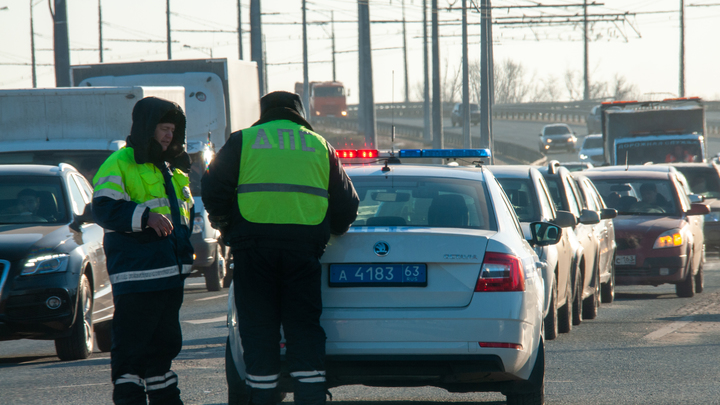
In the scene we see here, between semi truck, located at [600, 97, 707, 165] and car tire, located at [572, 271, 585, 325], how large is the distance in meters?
20.9

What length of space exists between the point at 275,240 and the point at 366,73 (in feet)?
87.8

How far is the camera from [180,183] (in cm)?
569

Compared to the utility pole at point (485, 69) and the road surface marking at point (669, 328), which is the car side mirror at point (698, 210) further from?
the utility pole at point (485, 69)

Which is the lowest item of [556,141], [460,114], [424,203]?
[556,141]

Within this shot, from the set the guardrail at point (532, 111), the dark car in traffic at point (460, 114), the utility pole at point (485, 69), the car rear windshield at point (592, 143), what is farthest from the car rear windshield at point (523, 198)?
the guardrail at point (532, 111)

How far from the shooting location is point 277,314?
17.4ft

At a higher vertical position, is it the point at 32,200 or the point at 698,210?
the point at 32,200

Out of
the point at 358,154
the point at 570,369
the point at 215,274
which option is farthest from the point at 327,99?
the point at 358,154

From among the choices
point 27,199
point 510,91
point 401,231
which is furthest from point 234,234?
point 510,91

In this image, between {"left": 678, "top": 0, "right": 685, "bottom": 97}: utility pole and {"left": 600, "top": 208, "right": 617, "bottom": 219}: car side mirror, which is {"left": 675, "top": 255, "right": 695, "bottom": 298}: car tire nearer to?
{"left": 600, "top": 208, "right": 617, "bottom": 219}: car side mirror

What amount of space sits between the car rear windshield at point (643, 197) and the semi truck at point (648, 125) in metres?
16.6

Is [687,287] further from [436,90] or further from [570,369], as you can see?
[436,90]

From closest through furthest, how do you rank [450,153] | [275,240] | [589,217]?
[275,240] → [450,153] → [589,217]

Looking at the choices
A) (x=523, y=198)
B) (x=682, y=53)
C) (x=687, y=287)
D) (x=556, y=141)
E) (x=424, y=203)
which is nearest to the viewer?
(x=424, y=203)
